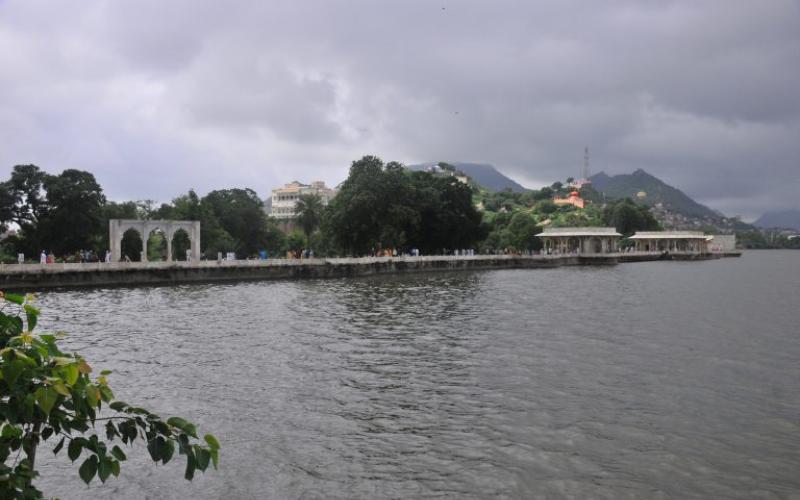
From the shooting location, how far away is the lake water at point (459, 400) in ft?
28.7

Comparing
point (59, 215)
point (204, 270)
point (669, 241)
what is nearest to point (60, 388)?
point (204, 270)

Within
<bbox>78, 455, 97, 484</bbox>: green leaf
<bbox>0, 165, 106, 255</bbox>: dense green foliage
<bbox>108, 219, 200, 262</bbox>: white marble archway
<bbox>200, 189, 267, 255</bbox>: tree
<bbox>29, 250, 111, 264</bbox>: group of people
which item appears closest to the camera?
<bbox>78, 455, 97, 484</bbox>: green leaf

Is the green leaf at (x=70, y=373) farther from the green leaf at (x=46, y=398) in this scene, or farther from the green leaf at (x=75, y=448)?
the green leaf at (x=75, y=448)

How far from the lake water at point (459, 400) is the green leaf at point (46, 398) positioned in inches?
222

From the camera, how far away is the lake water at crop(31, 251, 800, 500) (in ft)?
28.7

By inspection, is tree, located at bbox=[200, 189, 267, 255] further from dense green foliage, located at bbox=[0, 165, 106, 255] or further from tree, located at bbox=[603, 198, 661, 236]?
tree, located at bbox=[603, 198, 661, 236]

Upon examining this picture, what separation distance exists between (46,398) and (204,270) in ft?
153

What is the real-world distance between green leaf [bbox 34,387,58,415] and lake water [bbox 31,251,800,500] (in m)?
5.63

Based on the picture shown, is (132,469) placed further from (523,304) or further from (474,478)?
(523,304)

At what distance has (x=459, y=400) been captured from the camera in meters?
12.6

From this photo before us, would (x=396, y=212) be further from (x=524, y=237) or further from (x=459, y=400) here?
(x=524, y=237)

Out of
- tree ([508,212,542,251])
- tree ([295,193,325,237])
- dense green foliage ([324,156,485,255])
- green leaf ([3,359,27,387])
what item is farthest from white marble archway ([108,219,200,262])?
tree ([508,212,542,251])

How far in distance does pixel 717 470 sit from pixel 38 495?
9.01 meters

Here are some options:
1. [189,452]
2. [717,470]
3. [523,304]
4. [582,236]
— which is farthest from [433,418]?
[582,236]
